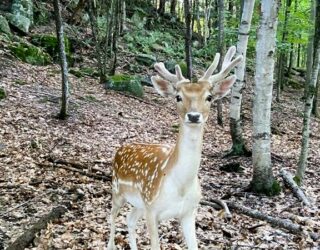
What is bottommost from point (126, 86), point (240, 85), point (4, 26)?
point (126, 86)

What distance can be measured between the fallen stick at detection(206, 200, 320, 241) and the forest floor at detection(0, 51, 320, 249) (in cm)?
9

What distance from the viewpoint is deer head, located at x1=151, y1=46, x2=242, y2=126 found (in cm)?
421

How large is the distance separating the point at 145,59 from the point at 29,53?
25.7 ft

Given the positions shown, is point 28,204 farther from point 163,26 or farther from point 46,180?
point 163,26

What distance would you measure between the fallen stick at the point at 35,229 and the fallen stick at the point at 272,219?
2.32m

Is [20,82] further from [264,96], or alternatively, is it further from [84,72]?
[264,96]

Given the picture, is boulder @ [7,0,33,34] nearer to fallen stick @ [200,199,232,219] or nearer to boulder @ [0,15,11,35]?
boulder @ [0,15,11,35]

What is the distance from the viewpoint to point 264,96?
7.97 meters

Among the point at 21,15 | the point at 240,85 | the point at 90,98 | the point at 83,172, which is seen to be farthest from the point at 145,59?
the point at 83,172

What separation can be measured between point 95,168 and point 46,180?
1.11 meters

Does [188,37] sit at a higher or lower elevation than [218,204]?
higher

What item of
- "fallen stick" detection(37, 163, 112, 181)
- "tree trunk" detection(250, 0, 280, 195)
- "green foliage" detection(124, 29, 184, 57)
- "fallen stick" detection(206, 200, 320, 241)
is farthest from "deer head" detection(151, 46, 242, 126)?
"green foliage" detection(124, 29, 184, 57)

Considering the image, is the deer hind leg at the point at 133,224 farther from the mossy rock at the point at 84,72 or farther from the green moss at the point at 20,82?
the mossy rock at the point at 84,72

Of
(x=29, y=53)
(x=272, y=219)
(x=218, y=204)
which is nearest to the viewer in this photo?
(x=272, y=219)
